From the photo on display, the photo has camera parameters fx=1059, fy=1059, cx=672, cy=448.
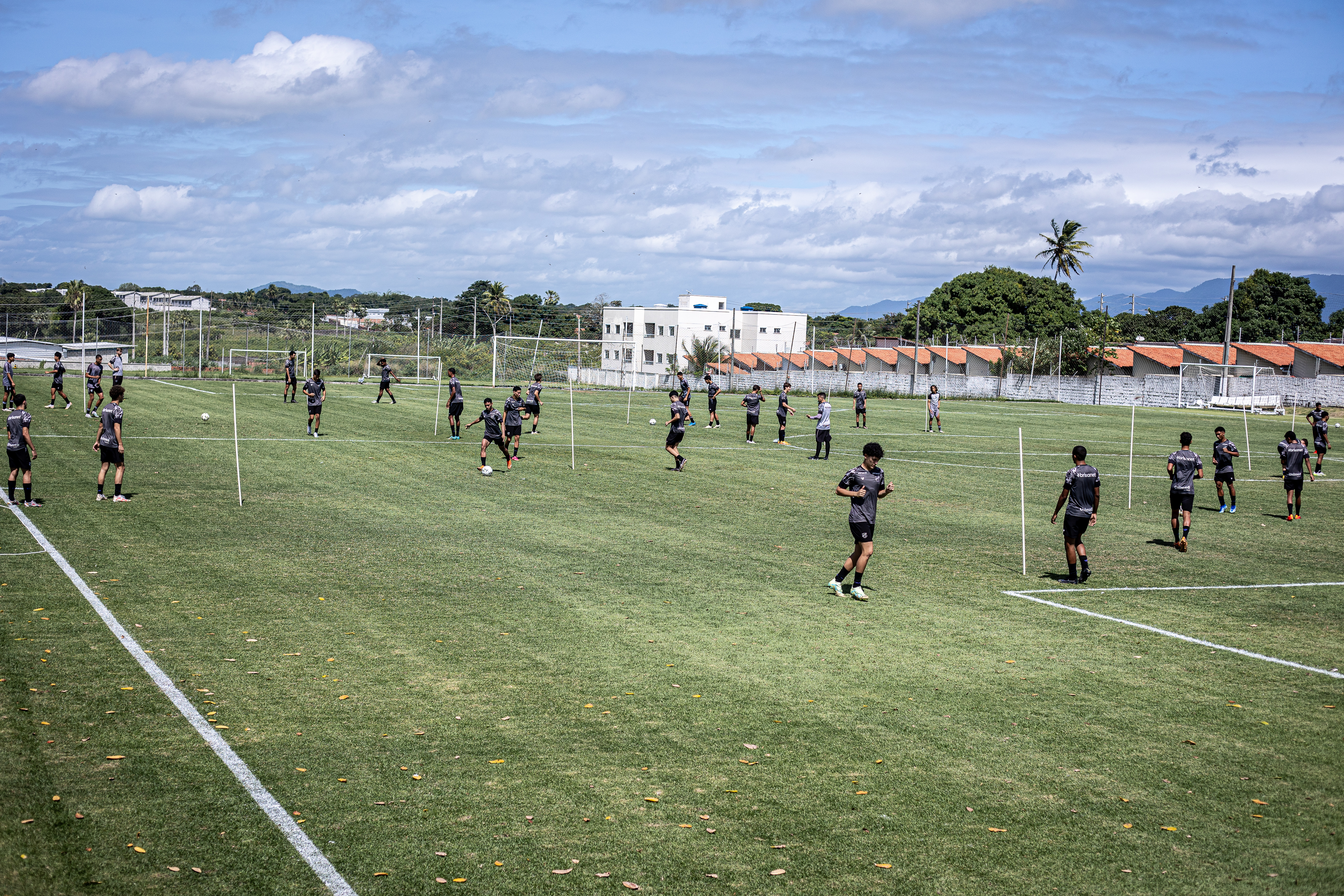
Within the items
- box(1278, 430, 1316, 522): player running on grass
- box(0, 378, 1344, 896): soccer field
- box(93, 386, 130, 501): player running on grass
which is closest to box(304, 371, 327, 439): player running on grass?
box(0, 378, 1344, 896): soccer field

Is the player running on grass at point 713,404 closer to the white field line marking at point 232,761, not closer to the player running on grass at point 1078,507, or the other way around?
the player running on grass at point 1078,507

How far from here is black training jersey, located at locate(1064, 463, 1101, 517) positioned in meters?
15.4

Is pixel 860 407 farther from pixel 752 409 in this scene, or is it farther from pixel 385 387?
pixel 385 387

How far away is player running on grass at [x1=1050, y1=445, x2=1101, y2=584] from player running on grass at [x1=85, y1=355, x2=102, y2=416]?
3280cm

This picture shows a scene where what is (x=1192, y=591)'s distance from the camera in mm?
15750

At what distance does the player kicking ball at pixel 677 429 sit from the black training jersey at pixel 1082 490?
1413cm

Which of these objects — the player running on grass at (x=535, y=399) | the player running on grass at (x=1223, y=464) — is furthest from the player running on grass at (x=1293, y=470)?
the player running on grass at (x=535, y=399)

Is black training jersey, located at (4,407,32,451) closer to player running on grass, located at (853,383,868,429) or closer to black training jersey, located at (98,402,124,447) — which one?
black training jersey, located at (98,402,124,447)

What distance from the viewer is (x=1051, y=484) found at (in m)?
28.8

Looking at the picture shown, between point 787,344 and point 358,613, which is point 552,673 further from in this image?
point 787,344

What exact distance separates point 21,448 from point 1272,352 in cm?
9186

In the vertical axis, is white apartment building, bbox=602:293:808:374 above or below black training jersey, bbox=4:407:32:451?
above

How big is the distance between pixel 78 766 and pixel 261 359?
73.1 meters

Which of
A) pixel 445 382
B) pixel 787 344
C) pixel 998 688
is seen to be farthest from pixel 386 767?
pixel 787 344
